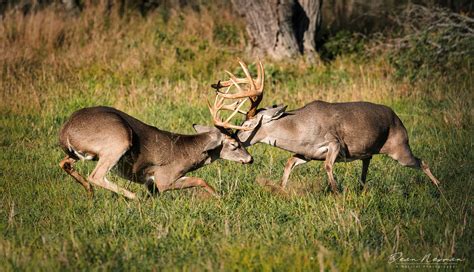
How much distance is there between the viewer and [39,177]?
8188mm

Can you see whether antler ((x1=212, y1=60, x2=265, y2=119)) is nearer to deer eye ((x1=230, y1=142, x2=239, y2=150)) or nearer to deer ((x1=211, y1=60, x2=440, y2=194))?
deer ((x1=211, y1=60, x2=440, y2=194))

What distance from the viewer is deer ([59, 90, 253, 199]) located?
7551mm

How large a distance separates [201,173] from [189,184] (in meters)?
0.95

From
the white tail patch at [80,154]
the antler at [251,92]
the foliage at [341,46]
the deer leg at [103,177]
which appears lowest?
the foliage at [341,46]

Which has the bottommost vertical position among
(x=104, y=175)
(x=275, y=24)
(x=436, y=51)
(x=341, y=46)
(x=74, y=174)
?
(x=341, y=46)

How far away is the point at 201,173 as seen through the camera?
345 inches

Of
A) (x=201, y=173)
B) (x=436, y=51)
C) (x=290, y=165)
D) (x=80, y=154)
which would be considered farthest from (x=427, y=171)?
(x=436, y=51)

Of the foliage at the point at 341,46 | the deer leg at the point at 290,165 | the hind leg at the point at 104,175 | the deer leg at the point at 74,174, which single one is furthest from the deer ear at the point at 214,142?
the foliage at the point at 341,46

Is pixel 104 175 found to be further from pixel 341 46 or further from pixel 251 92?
pixel 341 46

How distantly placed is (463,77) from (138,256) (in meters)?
9.51

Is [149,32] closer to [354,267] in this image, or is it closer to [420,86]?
[420,86]

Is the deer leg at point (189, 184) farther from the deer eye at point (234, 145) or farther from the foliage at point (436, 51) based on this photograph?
the foliage at point (436, 51)

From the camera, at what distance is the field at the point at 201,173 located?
556 centimetres

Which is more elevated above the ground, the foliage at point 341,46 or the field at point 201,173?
the field at point 201,173
